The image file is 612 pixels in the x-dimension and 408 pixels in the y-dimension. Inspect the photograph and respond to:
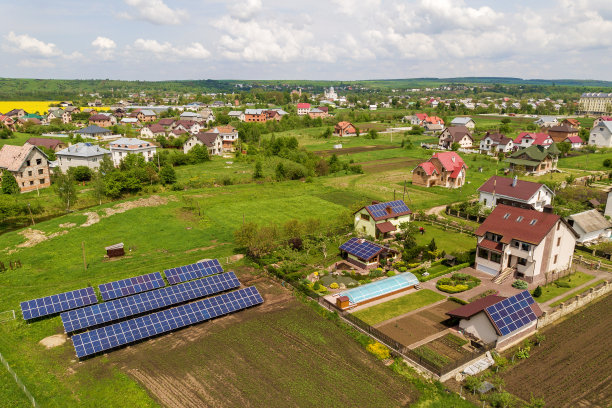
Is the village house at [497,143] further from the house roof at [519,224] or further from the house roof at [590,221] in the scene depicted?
the house roof at [519,224]

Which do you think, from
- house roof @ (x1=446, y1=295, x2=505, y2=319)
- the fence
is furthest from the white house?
the fence

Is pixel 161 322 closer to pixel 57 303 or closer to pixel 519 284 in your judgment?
pixel 57 303

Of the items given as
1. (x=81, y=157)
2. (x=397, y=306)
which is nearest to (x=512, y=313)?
(x=397, y=306)

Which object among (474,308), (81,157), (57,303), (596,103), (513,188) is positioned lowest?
(57,303)

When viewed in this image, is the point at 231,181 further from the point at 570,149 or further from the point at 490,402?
the point at 570,149

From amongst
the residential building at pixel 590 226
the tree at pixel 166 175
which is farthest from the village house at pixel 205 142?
the residential building at pixel 590 226
